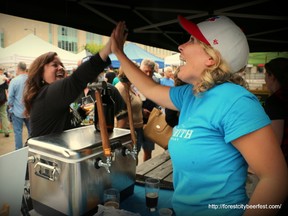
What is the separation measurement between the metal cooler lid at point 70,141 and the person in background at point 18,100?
184 centimetres

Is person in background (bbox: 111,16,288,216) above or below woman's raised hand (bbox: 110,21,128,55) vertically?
below

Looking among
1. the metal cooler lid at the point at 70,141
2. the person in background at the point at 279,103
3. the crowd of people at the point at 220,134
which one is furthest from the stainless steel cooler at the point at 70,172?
the person in background at the point at 279,103

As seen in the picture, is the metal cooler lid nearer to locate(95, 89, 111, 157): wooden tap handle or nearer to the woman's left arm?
locate(95, 89, 111, 157): wooden tap handle

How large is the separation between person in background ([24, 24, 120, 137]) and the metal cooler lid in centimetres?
20

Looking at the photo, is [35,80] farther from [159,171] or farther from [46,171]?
[159,171]

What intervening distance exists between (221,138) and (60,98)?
30.8 inches

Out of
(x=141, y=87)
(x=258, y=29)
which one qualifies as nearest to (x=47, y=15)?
(x=141, y=87)

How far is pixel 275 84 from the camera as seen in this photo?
5.24 ft

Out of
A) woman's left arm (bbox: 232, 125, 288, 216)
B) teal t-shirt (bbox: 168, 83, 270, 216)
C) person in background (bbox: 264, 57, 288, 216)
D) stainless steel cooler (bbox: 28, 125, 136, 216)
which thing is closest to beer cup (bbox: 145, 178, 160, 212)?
stainless steel cooler (bbox: 28, 125, 136, 216)

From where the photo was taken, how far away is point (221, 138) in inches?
27.4

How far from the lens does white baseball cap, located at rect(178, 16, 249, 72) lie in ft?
2.40

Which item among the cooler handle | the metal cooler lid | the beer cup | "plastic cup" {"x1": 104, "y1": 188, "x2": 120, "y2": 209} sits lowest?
the beer cup

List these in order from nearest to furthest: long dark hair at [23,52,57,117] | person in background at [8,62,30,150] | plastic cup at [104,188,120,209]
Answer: plastic cup at [104,188,120,209] → long dark hair at [23,52,57,117] → person in background at [8,62,30,150]

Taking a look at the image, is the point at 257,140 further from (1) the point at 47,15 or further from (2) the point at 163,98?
(1) the point at 47,15
